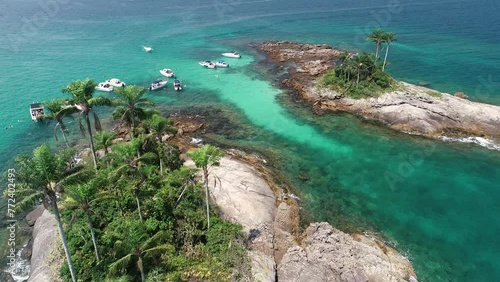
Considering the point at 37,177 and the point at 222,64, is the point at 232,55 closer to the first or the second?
the point at 222,64

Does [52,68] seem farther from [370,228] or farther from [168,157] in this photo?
[370,228]

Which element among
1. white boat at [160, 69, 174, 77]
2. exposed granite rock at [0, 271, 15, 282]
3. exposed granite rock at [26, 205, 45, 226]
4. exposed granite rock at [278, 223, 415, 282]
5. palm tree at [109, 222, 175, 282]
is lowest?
exposed granite rock at [278, 223, 415, 282]

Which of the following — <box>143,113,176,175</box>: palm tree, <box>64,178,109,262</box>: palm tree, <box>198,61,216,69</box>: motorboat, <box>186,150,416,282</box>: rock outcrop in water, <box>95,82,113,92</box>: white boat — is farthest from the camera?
<box>198,61,216,69</box>: motorboat

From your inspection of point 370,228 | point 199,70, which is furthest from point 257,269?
point 199,70

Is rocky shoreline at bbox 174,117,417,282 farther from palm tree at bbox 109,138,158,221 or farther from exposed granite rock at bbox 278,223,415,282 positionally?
palm tree at bbox 109,138,158,221

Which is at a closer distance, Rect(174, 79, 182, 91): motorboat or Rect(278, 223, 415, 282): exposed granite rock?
Rect(278, 223, 415, 282): exposed granite rock

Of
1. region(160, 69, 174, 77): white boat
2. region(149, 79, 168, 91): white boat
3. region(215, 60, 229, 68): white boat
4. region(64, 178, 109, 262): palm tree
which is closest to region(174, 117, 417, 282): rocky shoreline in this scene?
region(64, 178, 109, 262): palm tree

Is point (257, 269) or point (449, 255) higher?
point (257, 269)
